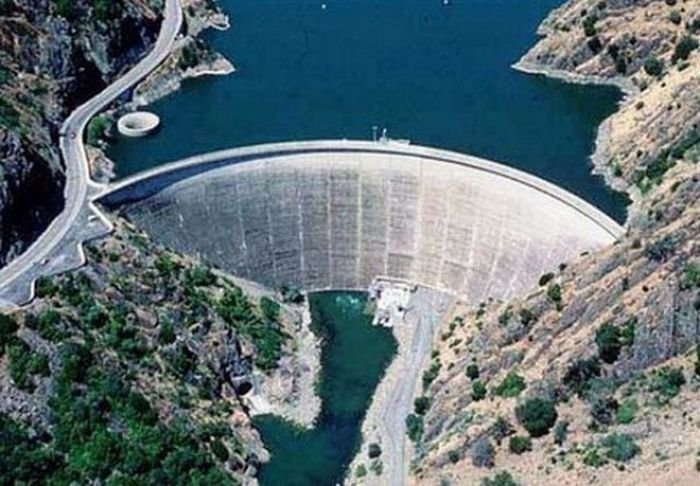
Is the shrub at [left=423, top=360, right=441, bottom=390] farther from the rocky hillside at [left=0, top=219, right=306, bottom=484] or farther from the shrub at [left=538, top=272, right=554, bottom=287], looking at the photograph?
the rocky hillside at [left=0, top=219, right=306, bottom=484]

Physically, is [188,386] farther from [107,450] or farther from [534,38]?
[534,38]

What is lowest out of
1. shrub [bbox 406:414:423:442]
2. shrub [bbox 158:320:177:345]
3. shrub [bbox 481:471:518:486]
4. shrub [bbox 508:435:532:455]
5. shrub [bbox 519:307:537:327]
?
shrub [bbox 481:471:518:486]

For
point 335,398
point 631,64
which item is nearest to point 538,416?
point 335,398

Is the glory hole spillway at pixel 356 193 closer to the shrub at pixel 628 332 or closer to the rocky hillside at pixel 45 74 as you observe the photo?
the rocky hillside at pixel 45 74

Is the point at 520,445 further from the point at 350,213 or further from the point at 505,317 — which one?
the point at 350,213

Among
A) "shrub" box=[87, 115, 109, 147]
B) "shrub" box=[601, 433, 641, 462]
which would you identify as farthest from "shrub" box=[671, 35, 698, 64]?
"shrub" box=[601, 433, 641, 462]

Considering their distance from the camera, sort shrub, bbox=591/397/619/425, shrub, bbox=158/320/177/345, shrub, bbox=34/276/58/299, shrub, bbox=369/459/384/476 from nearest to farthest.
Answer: shrub, bbox=591/397/619/425, shrub, bbox=369/459/384/476, shrub, bbox=34/276/58/299, shrub, bbox=158/320/177/345

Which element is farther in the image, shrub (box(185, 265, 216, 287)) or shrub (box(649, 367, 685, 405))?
shrub (box(185, 265, 216, 287))

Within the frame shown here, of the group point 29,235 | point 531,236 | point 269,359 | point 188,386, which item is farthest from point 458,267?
point 29,235
